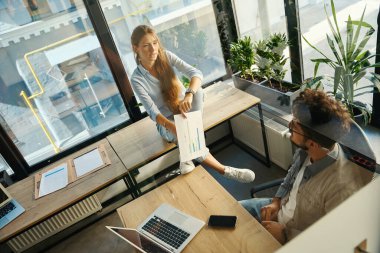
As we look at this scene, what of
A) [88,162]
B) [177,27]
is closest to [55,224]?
[88,162]

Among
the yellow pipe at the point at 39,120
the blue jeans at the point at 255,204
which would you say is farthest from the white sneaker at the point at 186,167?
the yellow pipe at the point at 39,120

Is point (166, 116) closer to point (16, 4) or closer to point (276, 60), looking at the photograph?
A: point (276, 60)

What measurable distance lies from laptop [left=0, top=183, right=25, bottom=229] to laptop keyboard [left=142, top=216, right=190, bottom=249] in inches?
40.8

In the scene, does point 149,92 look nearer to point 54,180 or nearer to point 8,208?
point 54,180

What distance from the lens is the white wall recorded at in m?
0.54

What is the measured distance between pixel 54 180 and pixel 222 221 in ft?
4.66

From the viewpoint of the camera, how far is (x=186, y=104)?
6.39ft

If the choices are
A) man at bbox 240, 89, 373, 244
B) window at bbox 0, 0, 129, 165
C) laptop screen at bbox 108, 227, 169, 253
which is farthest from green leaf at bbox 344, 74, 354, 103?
window at bbox 0, 0, 129, 165

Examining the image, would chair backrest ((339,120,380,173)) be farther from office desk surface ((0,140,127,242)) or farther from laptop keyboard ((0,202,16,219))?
laptop keyboard ((0,202,16,219))

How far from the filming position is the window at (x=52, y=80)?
2297 mm

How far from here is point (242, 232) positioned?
1.26 metres

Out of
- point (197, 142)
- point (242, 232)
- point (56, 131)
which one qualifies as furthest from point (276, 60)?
point (56, 131)

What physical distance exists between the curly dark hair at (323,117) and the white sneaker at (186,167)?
34.1 inches

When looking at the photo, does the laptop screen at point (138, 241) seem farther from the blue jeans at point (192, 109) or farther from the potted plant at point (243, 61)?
the potted plant at point (243, 61)
